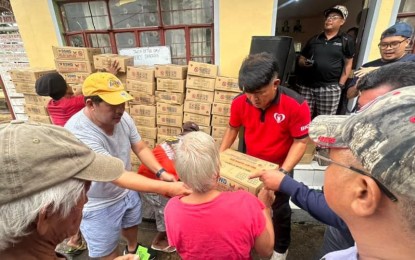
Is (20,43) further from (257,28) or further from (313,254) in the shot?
(313,254)

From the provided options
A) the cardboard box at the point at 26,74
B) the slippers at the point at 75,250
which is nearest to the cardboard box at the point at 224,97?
the slippers at the point at 75,250

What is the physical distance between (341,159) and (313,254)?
230 centimetres

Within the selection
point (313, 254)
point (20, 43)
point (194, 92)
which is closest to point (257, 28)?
point (194, 92)

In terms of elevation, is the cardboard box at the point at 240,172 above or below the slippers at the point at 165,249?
above

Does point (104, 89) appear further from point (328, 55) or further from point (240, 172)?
point (328, 55)

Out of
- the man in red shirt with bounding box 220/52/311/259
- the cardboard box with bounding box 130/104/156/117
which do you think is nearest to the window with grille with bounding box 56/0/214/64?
the cardboard box with bounding box 130/104/156/117

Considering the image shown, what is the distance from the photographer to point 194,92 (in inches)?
146

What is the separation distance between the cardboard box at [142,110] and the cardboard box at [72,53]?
110cm

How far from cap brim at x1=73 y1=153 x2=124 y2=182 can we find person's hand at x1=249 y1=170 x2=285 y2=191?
90cm

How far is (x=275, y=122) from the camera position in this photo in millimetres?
1869

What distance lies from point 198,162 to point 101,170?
0.42 m

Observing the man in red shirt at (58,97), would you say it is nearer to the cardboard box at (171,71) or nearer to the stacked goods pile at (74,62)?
the stacked goods pile at (74,62)

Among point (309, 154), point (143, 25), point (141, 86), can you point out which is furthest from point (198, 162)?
point (143, 25)

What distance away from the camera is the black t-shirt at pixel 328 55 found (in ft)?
10.2
